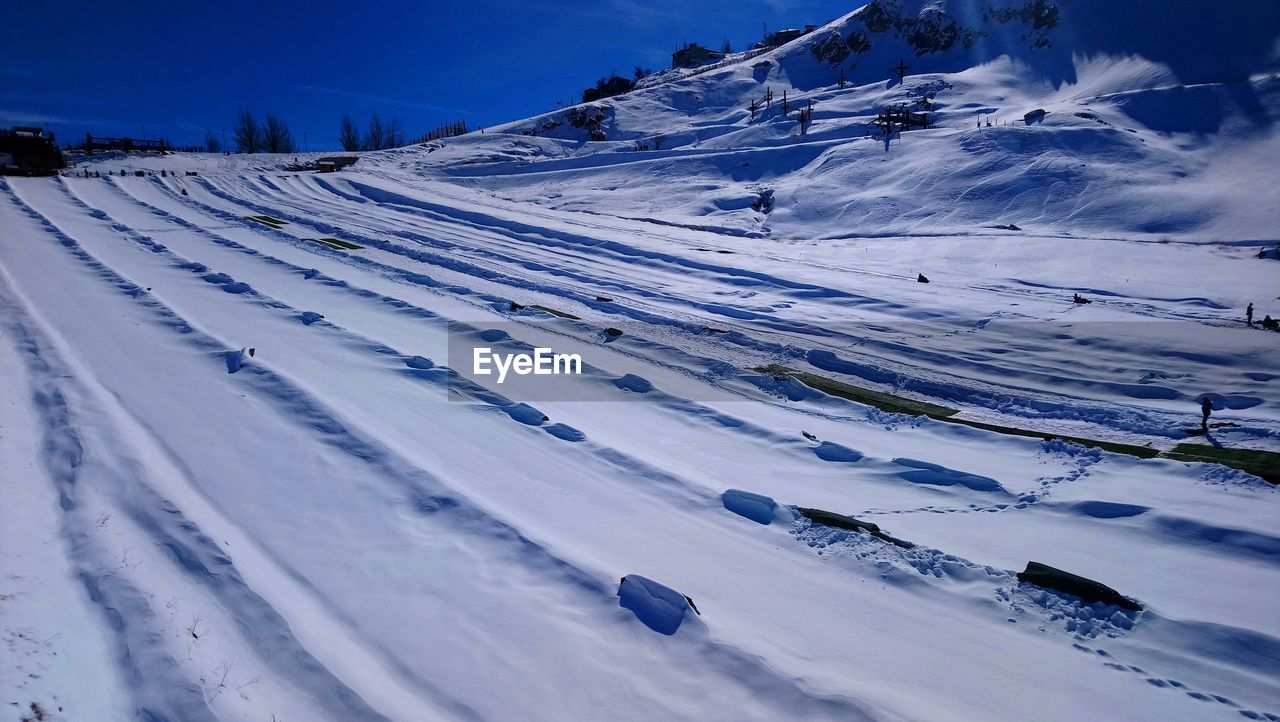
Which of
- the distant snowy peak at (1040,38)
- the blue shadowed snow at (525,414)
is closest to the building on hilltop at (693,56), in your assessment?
the distant snowy peak at (1040,38)

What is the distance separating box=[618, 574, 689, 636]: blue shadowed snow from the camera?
12.5ft

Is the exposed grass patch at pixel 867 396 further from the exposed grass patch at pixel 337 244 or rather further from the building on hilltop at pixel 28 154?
the building on hilltop at pixel 28 154

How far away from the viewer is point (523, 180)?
1201 inches

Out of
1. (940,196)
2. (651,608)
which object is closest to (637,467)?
(651,608)

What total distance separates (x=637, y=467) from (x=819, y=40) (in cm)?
5439

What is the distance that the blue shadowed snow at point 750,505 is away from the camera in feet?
16.5

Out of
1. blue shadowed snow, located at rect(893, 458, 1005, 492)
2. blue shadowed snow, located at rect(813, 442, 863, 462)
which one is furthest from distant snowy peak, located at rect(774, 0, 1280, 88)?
blue shadowed snow, located at rect(813, 442, 863, 462)

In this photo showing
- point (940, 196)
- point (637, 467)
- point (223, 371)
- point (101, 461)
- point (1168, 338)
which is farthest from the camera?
point (940, 196)

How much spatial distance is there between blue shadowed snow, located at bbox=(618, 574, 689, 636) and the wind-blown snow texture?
2cm

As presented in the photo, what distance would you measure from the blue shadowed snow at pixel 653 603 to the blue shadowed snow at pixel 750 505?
1233 millimetres

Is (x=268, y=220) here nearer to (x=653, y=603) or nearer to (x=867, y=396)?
(x=867, y=396)

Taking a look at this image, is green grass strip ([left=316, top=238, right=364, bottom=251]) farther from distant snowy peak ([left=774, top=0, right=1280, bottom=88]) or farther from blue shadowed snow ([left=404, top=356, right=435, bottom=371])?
distant snowy peak ([left=774, top=0, right=1280, bottom=88])

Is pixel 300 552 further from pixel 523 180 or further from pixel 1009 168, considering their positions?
pixel 523 180

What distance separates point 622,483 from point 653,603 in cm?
164
